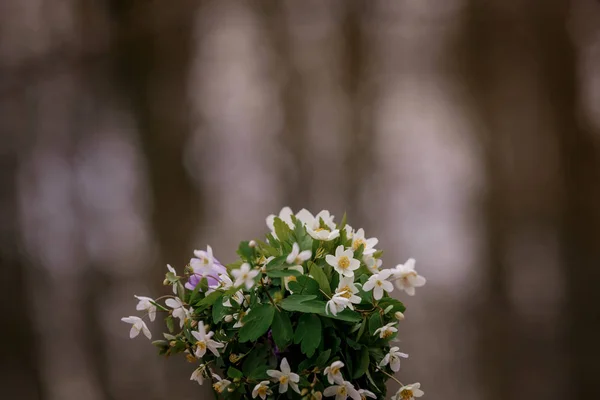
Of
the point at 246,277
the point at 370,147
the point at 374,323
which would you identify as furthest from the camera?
the point at 370,147

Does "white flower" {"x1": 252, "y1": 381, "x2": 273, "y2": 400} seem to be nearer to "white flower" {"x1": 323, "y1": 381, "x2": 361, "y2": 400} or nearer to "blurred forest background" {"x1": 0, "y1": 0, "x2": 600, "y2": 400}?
"white flower" {"x1": 323, "y1": 381, "x2": 361, "y2": 400}

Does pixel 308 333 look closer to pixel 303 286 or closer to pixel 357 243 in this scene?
pixel 303 286

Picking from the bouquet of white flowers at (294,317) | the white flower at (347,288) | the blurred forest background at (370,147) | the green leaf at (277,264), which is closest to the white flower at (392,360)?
the bouquet of white flowers at (294,317)

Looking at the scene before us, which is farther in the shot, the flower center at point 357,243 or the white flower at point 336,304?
the flower center at point 357,243

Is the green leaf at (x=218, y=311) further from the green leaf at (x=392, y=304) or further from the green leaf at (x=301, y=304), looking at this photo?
the green leaf at (x=392, y=304)

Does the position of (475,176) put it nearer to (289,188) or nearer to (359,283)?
(289,188)

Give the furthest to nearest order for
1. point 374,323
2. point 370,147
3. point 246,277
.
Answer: point 370,147 → point 374,323 → point 246,277

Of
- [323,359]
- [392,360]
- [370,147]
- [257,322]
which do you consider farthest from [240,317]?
[370,147]
